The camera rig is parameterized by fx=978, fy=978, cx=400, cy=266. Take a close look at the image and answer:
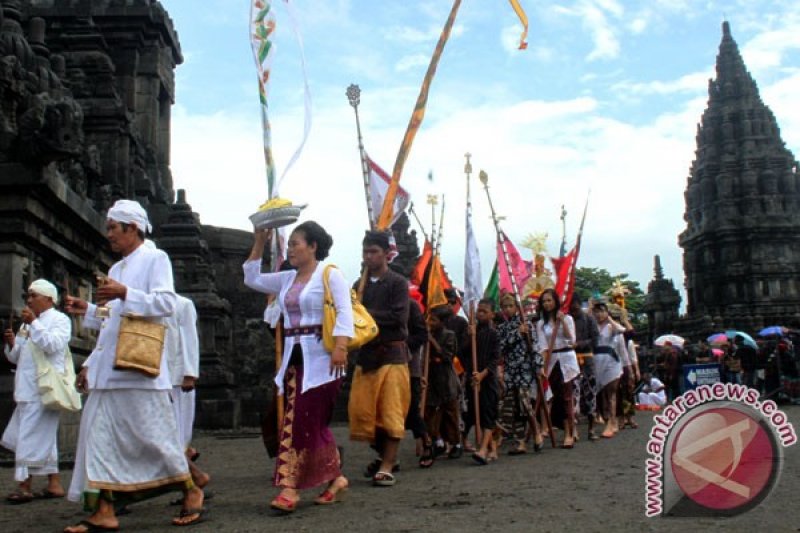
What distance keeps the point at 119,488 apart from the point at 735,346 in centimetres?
2084

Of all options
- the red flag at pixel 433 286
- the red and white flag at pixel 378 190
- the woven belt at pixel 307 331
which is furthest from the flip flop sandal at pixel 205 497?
the red flag at pixel 433 286

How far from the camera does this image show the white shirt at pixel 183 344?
6.27 m

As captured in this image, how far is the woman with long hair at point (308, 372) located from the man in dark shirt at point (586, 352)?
633cm

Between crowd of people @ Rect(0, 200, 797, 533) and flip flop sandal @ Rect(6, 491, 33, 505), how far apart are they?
0.04 feet

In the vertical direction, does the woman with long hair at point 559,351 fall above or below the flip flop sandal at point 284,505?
above

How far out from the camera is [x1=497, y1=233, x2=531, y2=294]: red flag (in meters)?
12.2

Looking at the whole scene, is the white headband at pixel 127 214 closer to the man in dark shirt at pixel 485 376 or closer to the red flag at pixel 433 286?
the man in dark shirt at pixel 485 376

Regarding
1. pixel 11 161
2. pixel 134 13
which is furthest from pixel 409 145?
pixel 134 13

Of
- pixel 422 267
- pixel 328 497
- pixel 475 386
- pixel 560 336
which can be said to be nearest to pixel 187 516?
Answer: pixel 328 497

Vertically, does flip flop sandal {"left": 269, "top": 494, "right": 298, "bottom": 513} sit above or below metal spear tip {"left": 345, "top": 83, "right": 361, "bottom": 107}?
below

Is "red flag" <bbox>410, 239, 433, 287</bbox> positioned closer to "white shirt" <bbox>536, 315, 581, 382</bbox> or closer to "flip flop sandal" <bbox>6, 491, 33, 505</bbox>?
"white shirt" <bbox>536, 315, 581, 382</bbox>

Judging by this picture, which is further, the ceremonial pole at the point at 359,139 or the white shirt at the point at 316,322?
the ceremonial pole at the point at 359,139

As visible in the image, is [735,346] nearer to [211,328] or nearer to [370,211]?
[211,328]

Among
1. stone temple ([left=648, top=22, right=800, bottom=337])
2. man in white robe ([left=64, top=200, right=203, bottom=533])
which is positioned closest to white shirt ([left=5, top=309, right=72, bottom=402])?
man in white robe ([left=64, top=200, right=203, bottom=533])
